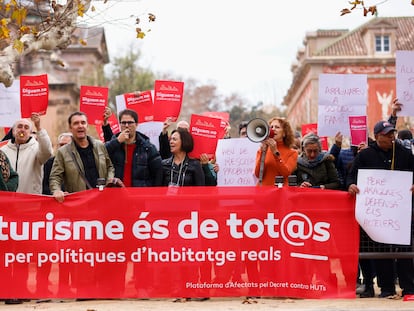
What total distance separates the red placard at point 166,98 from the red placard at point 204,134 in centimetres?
121

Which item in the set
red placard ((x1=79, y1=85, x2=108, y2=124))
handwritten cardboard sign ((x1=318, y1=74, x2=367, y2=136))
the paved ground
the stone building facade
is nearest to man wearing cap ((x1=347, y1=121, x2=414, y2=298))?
the paved ground

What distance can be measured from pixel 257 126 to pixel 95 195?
79.2 inches

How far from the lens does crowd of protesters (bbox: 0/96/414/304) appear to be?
1180 centimetres

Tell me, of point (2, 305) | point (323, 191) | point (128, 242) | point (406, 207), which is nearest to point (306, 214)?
point (323, 191)

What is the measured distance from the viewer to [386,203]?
38.1 feet

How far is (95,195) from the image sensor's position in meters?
11.7

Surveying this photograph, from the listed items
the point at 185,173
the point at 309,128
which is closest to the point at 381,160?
the point at 185,173

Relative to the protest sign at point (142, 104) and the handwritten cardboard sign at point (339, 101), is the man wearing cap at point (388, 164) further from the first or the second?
the protest sign at point (142, 104)

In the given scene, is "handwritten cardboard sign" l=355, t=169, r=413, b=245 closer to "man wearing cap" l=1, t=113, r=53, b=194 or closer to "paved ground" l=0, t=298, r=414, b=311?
"paved ground" l=0, t=298, r=414, b=311

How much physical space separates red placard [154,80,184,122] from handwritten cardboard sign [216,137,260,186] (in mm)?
1065

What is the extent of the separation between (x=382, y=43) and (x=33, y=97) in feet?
199

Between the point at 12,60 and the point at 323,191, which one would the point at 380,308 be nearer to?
the point at 323,191

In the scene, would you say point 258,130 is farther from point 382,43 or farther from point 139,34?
point 382,43

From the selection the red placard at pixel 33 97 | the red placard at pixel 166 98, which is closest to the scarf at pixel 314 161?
the red placard at pixel 166 98
